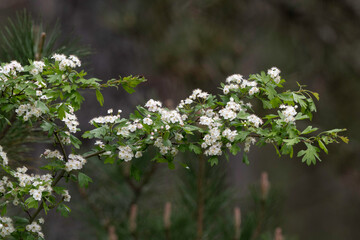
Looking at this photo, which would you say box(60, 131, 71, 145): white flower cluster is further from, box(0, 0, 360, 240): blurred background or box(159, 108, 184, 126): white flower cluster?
box(0, 0, 360, 240): blurred background

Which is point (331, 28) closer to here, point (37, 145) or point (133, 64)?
point (133, 64)

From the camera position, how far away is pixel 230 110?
49.9 inches

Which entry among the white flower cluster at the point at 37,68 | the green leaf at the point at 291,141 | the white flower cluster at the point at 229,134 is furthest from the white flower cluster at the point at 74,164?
the green leaf at the point at 291,141

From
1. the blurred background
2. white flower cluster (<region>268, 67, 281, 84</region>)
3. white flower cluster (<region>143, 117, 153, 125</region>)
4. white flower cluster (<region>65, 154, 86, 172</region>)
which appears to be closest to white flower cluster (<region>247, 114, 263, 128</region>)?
white flower cluster (<region>268, 67, 281, 84</region>)

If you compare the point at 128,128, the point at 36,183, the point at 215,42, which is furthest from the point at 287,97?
the point at 215,42

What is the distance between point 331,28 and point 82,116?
2.18 meters

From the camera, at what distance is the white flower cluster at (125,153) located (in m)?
1.24

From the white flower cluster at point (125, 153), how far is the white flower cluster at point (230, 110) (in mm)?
232

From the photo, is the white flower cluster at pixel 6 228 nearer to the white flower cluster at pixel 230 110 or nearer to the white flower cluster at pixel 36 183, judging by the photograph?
the white flower cluster at pixel 36 183

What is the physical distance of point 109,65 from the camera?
136 inches

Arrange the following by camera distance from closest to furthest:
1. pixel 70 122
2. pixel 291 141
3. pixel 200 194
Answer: pixel 291 141 < pixel 70 122 < pixel 200 194

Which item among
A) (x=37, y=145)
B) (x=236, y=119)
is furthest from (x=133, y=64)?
(x=236, y=119)

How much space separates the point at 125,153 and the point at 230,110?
268 millimetres

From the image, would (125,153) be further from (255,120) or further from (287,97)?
(287,97)
